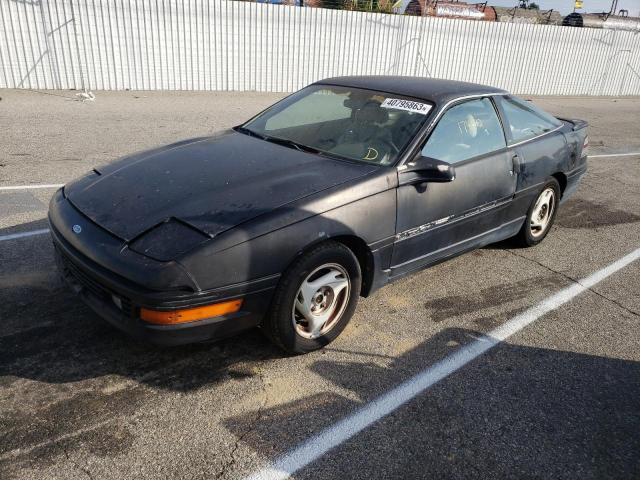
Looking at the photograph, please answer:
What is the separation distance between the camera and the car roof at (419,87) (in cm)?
391

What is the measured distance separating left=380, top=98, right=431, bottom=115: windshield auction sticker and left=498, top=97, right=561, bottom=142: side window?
3.24 feet

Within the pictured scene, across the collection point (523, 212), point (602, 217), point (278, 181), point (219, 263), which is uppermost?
point (278, 181)

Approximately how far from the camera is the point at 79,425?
2.51 metres

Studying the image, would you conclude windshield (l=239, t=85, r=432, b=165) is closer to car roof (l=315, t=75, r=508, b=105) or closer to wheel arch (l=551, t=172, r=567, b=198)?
car roof (l=315, t=75, r=508, b=105)

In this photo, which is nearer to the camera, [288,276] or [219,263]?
[219,263]

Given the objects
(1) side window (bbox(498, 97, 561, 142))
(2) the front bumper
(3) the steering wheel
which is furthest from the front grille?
(1) side window (bbox(498, 97, 561, 142))

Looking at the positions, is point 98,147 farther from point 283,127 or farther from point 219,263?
point 219,263

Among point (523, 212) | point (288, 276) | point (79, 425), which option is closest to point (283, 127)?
point (288, 276)

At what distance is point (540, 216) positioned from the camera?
5.10 metres

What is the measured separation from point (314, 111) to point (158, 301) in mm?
2283

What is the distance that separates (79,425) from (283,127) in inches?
100

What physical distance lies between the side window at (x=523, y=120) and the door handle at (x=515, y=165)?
0.17m

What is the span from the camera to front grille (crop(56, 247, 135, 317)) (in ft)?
8.66

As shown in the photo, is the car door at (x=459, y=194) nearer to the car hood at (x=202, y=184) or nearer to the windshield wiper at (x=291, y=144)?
the car hood at (x=202, y=184)
